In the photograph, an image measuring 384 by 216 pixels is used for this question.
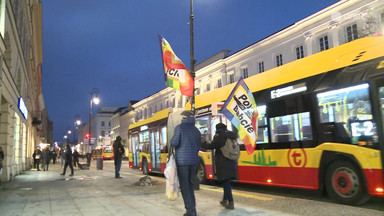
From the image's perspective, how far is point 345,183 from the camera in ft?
22.4

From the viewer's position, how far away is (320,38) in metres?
30.3

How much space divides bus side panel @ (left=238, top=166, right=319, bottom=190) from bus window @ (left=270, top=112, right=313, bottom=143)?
0.77 m

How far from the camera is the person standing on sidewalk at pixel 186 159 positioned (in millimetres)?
5551

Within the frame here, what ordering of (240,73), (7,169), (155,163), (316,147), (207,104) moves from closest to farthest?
(316,147) → (207,104) → (7,169) → (155,163) → (240,73)

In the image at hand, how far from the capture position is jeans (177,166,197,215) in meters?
5.51

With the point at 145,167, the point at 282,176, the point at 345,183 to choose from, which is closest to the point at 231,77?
the point at 145,167

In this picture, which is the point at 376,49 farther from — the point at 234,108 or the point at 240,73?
the point at 240,73

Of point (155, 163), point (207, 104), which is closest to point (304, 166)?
point (207, 104)

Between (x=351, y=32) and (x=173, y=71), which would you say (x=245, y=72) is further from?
(x=173, y=71)

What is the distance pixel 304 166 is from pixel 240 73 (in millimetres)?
32511

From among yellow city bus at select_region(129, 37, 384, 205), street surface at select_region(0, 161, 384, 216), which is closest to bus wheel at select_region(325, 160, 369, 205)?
yellow city bus at select_region(129, 37, 384, 205)

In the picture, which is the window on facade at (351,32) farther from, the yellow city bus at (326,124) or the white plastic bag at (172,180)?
the white plastic bag at (172,180)

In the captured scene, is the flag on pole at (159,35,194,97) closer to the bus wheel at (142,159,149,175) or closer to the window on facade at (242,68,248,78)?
the bus wheel at (142,159,149,175)

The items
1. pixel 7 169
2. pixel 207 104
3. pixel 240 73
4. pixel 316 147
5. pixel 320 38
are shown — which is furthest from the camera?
pixel 240 73
